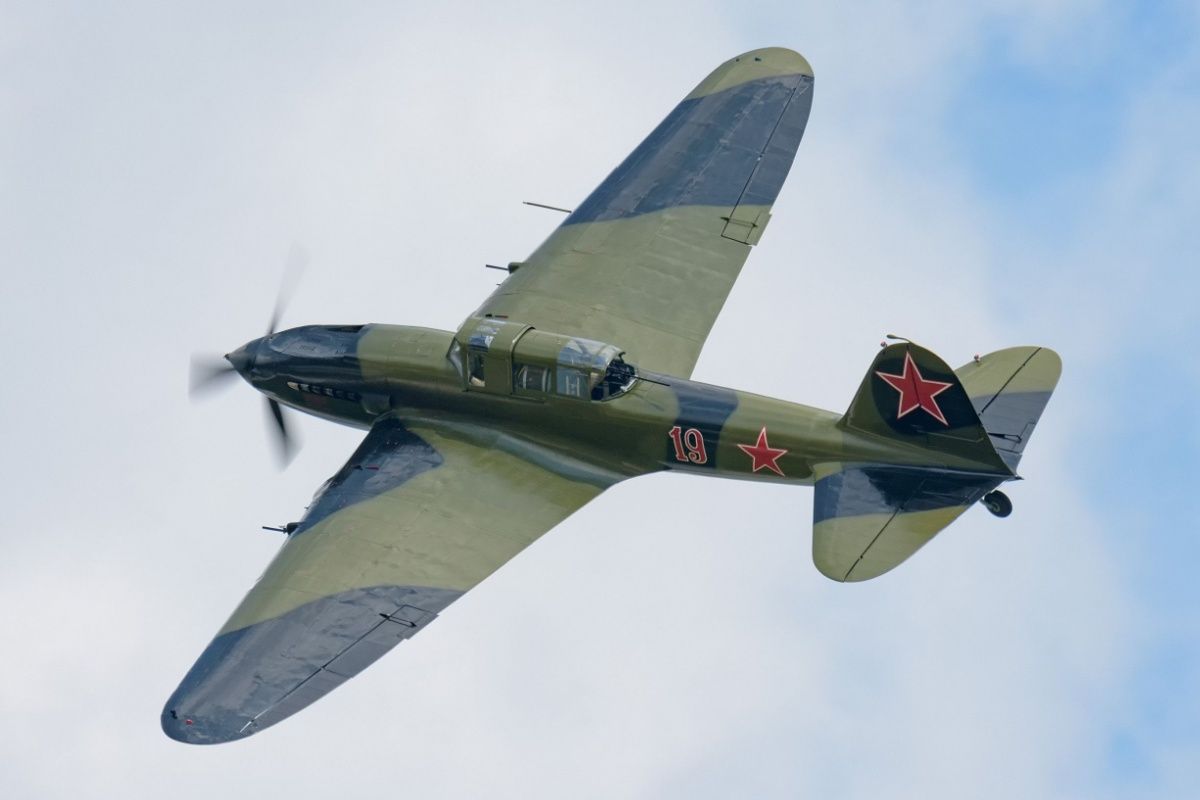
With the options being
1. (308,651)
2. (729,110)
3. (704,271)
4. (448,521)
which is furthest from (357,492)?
(729,110)

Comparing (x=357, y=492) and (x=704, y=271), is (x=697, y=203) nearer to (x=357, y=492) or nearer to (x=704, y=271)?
(x=704, y=271)

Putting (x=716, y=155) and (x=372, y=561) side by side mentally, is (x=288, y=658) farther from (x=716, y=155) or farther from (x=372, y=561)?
(x=716, y=155)

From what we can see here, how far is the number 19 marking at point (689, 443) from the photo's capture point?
27844 millimetres

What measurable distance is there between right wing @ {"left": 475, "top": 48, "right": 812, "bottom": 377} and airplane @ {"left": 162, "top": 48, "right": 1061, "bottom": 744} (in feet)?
0.12

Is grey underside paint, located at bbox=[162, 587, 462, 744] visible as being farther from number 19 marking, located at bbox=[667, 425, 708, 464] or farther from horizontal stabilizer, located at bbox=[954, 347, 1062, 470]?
horizontal stabilizer, located at bbox=[954, 347, 1062, 470]

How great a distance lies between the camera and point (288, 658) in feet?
83.1

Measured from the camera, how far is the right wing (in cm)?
3012

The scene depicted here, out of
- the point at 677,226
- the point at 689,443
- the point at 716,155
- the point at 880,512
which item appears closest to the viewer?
the point at 880,512

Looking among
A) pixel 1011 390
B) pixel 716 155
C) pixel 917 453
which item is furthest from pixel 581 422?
pixel 716 155

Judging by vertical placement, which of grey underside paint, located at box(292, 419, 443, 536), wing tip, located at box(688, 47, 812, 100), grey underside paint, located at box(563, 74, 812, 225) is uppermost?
wing tip, located at box(688, 47, 812, 100)

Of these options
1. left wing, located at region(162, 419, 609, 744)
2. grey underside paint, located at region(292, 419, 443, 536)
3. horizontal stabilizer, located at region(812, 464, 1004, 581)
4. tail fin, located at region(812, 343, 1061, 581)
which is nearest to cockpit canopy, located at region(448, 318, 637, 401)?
left wing, located at region(162, 419, 609, 744)

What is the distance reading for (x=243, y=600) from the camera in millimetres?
26547

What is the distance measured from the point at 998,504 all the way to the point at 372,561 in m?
7.90

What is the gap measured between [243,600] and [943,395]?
909 centimetres
